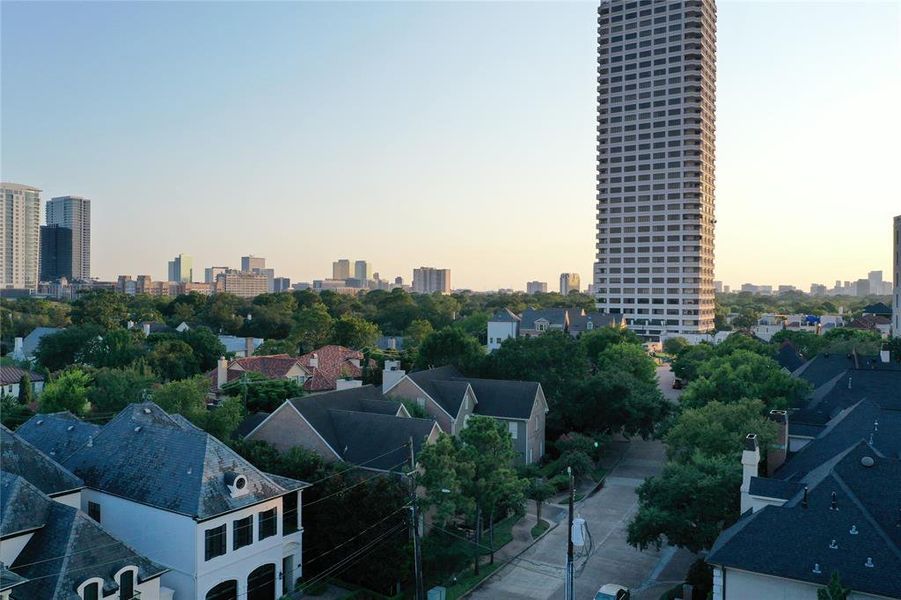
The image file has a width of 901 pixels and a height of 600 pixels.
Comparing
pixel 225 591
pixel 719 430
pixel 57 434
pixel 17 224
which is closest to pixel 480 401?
pixel 719 430

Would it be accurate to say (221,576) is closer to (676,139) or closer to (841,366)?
(841,366)

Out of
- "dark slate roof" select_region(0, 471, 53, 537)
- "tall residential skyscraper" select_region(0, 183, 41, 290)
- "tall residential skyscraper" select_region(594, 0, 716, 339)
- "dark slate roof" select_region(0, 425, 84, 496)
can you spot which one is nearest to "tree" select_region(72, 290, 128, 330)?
"tall residential skyscraper" select_region(0, 183, 41, 290)

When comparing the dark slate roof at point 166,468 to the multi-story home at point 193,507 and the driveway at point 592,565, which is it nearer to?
the multi-story home at point 193,507

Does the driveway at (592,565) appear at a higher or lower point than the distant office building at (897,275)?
lower

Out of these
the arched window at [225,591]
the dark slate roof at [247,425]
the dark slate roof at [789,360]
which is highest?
the dark slate roof at [789,360]

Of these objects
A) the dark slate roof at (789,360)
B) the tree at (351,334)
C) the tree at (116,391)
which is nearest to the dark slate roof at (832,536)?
the tree at (116,391)

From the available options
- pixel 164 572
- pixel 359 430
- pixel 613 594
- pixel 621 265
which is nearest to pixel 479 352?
pixel 359 430

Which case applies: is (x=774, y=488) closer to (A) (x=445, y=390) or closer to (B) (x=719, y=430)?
(B) (x=719, y=430)
